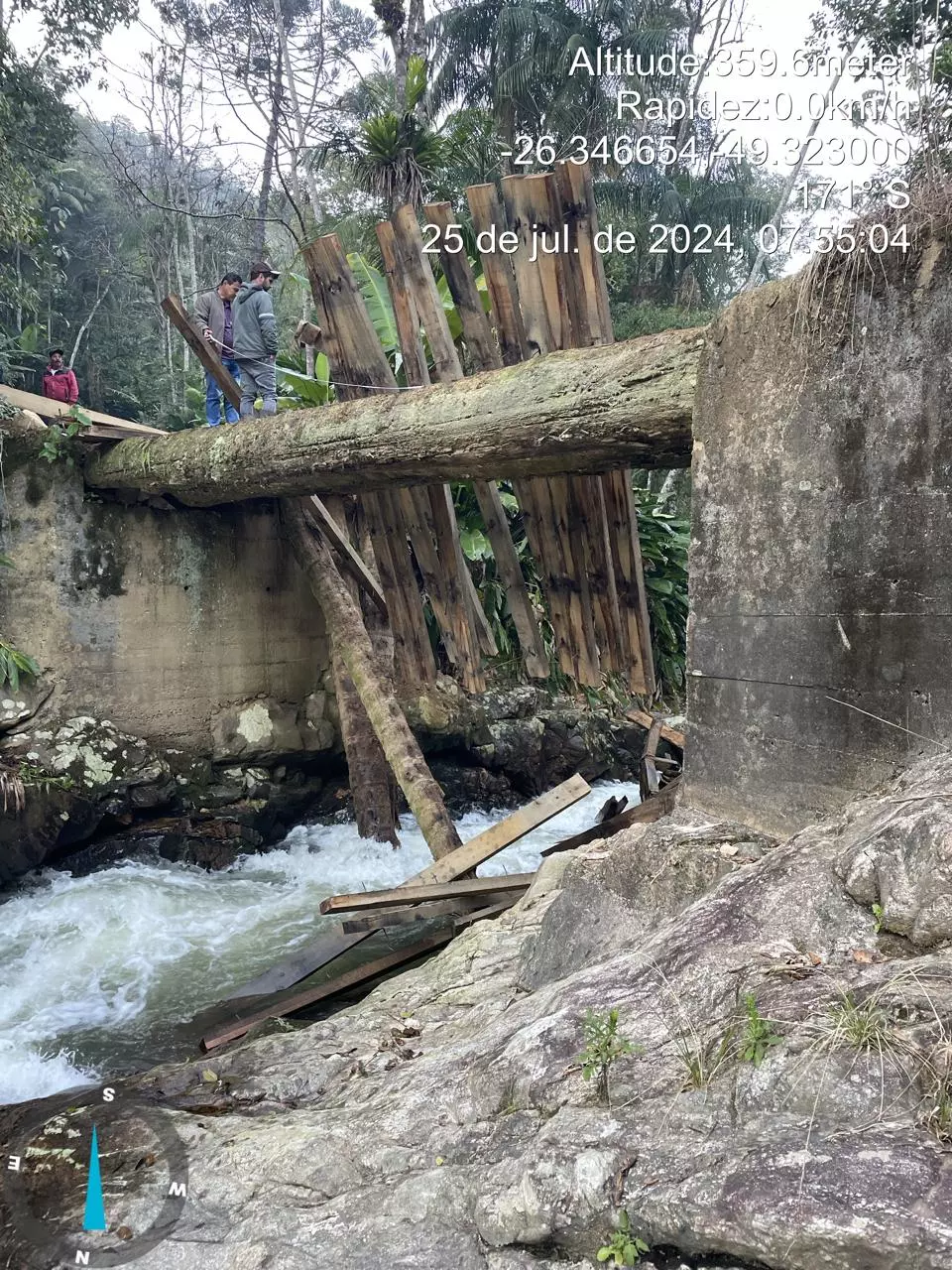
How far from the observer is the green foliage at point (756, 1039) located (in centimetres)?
210

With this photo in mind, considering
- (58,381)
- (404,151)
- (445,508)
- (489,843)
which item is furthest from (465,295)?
(404,151)

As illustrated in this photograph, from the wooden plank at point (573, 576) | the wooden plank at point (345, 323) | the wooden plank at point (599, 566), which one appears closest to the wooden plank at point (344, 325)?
the wooden plank at point (345, 323)

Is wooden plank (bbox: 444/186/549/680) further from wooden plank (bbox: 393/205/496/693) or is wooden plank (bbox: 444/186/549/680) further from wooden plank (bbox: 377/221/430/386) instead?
wooden plank (bbox: 377/221/430/386)

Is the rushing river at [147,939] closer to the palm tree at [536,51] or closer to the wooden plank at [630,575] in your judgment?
the wooden plank at [630,575]

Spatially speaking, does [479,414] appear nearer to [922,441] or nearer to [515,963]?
[922,441]

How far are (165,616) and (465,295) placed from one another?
12.9ft

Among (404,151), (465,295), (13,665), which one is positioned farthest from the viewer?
(404,151)

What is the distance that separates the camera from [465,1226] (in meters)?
2.16

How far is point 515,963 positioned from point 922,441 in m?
2.54

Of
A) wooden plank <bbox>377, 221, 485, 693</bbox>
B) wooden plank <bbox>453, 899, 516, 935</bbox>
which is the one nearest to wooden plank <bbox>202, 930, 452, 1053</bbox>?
wooden plank <bbox>453, 899, 516, 935</bbox>

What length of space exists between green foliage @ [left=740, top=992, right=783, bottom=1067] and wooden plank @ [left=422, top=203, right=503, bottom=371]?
386 centimetres

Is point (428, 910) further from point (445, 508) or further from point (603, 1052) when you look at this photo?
point (445, 508)

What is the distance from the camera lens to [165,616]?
7.64 meters

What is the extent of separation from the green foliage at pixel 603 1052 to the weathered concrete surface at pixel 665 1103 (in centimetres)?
3
